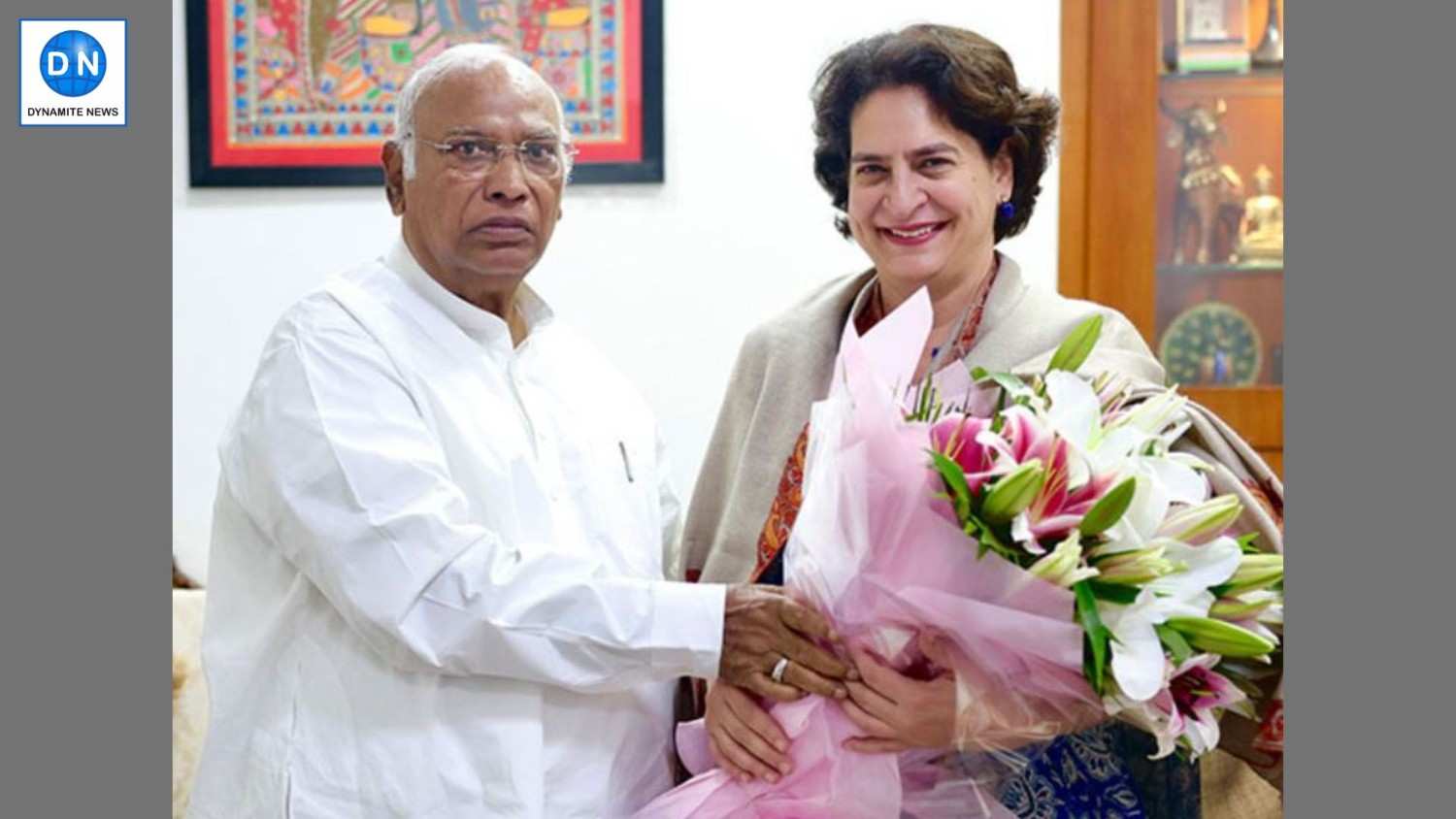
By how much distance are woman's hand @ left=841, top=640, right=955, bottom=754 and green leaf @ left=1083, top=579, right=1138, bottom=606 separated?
0.22 metres

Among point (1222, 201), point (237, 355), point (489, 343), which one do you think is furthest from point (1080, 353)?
point (237, 355)

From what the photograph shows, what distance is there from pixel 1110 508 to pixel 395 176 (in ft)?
3.42

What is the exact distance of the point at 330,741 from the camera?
1884 mm

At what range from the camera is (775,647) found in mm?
1846

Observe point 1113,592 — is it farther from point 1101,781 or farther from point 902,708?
point 1101,781

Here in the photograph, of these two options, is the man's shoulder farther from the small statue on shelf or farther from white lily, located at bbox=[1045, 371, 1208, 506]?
the small statue on shelf

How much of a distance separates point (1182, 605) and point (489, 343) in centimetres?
91

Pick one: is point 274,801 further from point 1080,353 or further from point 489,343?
point 1080,353

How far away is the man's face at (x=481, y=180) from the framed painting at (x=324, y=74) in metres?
1.52

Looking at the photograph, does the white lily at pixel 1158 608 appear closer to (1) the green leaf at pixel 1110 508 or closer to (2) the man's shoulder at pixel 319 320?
(1) the green leaf at pixel 1110 508

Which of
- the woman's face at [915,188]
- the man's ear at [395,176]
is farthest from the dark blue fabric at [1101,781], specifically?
the man's ear at [395,176]

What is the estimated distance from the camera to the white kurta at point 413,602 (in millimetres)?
1827

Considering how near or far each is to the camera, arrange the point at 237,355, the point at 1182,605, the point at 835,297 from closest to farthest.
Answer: the point at 1182,605
the point at 835,297
the point at 237,355
